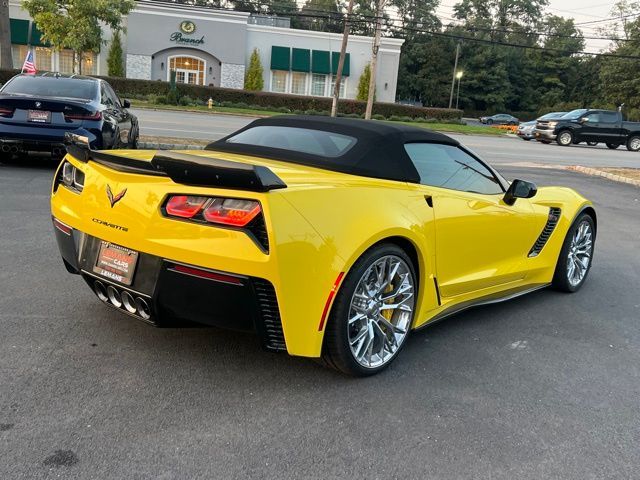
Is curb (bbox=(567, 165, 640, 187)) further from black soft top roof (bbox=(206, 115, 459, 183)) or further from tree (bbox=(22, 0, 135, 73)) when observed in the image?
tree (bbox=(22, 0, 135, 73))

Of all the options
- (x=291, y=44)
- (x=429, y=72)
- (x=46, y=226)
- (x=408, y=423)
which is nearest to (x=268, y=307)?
(x=408, y=423)

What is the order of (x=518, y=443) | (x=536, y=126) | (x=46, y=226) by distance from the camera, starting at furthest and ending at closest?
(x=536, y=126)
(x=46, y=226)
(x=518, y=443)

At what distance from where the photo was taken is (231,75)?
45.9 m

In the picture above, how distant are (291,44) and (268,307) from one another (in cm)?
4727

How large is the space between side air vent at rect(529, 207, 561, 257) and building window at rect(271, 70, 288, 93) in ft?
148

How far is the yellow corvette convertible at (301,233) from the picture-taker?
9.17 ft

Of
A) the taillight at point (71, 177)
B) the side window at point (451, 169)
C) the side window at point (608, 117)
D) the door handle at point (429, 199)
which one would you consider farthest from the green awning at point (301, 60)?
the door handle at point (429, 199)

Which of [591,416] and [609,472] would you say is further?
[591,416]

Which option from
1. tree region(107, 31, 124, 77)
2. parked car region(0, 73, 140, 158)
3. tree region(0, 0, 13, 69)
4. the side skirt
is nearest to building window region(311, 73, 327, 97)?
tree region(107, 31, 124, 77)

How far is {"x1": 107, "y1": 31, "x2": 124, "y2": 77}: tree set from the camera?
144 feet

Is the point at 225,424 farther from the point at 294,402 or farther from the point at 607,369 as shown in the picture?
the point at 607,369

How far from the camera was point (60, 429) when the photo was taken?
8.47ft

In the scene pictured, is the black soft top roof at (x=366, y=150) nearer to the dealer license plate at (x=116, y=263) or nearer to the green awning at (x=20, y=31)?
the dealer license plate at (x=116, y=263)

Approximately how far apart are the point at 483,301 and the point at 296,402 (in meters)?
1.88
